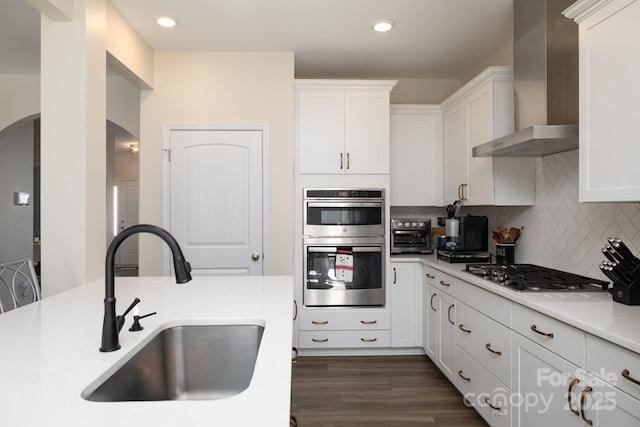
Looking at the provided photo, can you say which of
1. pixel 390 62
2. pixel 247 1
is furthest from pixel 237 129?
pixel 390 62

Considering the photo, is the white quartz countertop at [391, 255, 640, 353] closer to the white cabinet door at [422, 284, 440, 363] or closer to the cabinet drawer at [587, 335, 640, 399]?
the cabinet drawer at [587, 335, 640, 399]

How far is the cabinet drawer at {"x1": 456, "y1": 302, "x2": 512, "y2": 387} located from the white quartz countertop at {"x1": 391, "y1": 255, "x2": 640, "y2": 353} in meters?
0.22

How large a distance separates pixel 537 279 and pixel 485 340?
1.47 feet

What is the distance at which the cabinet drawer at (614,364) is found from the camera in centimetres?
116

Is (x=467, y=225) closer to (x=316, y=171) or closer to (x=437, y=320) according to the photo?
(x=437, y=320)

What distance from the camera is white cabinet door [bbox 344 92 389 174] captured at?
3332mm

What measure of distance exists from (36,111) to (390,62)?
11.8ft

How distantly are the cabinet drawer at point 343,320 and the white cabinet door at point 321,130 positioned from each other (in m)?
1.26

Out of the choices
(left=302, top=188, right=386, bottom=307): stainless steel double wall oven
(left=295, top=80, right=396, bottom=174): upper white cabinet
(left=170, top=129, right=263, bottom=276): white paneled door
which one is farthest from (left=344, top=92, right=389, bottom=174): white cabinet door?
(left=170, top=129, right=263, bottom=276): white paneled door

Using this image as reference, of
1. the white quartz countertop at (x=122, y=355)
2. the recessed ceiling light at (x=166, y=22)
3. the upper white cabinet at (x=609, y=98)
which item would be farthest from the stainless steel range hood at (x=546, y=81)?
the recessed ceiling light at (x=166, y=22)

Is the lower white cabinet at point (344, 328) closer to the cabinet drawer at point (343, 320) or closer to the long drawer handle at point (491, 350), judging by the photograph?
the cabinet drawer at point (343, 320)

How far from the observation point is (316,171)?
3.31m

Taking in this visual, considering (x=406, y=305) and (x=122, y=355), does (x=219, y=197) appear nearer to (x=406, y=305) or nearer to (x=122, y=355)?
(x=406, y=305)

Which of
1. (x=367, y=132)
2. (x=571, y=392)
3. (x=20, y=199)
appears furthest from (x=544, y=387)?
(x=20, y=199)
